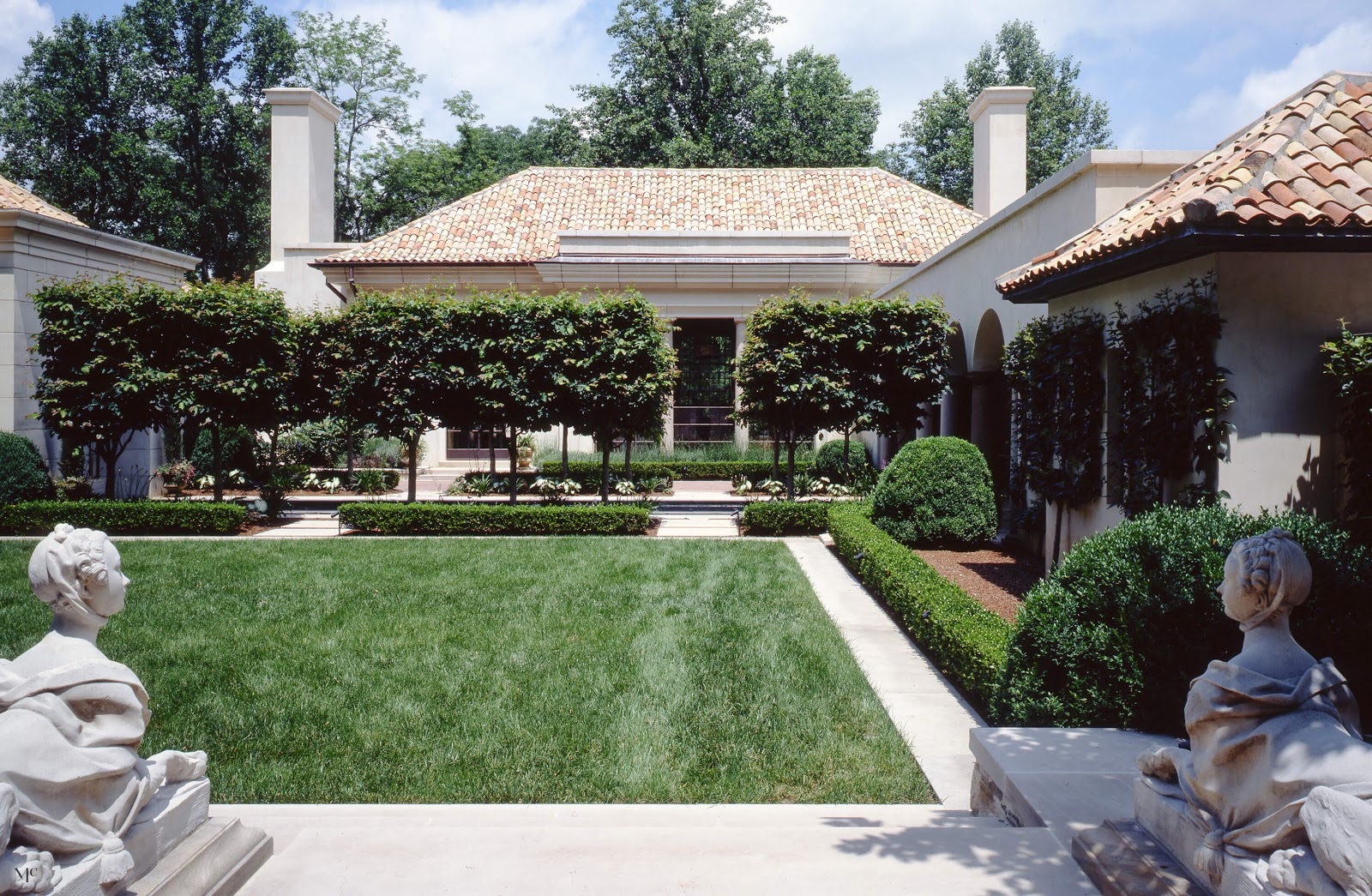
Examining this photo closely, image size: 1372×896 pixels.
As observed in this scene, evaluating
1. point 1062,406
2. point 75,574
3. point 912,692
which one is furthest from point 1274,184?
point 75,574

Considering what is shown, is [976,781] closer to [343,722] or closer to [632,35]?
[343,722]

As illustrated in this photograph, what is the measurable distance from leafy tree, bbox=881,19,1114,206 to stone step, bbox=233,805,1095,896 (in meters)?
41.8

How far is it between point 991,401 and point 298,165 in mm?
20778

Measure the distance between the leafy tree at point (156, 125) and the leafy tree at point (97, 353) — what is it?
25.2m

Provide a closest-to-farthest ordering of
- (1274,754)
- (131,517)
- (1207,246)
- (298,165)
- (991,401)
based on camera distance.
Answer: (1274,754) < (1207,246) < (131,517) < (991,401) < (298,165)

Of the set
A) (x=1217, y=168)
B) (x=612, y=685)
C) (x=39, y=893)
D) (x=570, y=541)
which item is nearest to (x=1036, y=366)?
(x=1217, y=168)

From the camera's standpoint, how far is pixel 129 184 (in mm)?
38312

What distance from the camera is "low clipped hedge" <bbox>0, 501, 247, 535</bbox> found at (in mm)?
14758

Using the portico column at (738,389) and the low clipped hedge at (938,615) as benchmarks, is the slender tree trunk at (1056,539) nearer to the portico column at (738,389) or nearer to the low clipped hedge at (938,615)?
the low clipped hedge at (938,615)

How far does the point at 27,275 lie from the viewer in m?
16.3

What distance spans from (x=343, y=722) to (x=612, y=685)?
1924mm

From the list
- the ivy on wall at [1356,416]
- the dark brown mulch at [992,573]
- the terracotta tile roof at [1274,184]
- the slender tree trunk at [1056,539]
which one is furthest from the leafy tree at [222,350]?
the ivy on wall at [1356,416]

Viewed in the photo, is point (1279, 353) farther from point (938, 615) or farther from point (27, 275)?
point (27, 275)

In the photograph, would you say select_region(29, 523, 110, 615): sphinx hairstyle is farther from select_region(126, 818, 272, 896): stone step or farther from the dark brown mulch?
the dark brown mulch
